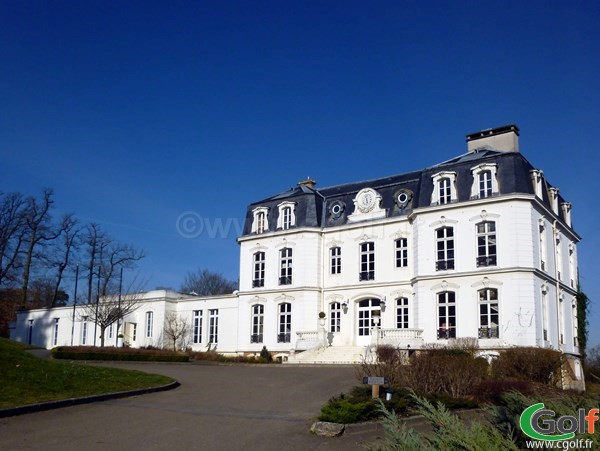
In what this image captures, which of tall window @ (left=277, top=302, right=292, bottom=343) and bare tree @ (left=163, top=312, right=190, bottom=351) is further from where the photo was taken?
bare tree @ (left=163, top=312, right=190, bottom=351)

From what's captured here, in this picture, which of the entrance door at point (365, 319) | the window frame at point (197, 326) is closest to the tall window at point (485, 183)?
the entrance door at point (365, 319)

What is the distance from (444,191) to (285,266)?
10.7 metres

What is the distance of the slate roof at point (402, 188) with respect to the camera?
2817 centimetres

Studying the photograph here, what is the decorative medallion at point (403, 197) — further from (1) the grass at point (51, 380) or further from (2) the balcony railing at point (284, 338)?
(1) the grass at point (51, 380)

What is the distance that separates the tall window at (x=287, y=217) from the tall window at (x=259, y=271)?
7.50 ft

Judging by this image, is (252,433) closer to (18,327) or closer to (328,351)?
(328,351)

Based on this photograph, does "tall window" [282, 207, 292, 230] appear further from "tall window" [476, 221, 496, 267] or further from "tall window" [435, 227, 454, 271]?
"tall window" [476, 221, 496, 267]

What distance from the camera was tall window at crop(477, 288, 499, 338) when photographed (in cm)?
2730

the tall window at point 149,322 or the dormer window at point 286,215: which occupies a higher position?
the dormer window at point 286,215

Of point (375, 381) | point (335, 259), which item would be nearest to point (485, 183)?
point (335, 259)

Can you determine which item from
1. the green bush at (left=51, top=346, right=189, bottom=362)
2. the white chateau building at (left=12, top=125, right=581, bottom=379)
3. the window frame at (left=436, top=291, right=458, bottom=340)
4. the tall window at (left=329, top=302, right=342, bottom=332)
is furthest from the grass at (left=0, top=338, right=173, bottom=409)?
the tall window at (left=329, top=302, right=342, bottom=332)

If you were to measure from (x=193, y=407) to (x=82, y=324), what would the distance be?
33198mm

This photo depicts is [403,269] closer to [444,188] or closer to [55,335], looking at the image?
[444,188]

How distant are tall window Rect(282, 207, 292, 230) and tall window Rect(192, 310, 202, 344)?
Answer: 8652 millimetres
